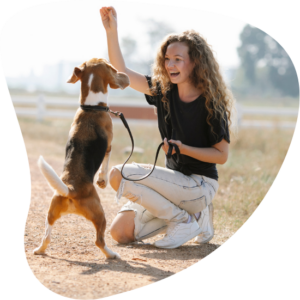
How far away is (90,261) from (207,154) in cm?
121

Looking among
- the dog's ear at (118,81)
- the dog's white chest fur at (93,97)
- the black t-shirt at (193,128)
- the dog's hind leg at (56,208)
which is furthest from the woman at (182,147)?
→ the dog's hind leg at (56,208)

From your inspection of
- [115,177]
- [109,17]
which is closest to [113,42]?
[109,17]

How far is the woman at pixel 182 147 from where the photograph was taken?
3.25 meters

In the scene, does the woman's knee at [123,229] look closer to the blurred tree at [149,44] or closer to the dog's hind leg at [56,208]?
the dog's hind leg at [56,208]

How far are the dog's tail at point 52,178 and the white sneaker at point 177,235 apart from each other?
1.16 m

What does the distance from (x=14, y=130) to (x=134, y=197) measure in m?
1.20

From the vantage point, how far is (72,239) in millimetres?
3221

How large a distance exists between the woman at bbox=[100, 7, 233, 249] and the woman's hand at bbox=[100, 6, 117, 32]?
6cm

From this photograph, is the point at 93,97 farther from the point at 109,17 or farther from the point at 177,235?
the point at 177,235

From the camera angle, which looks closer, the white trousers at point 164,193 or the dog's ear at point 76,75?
the dog's ear at point 76,75

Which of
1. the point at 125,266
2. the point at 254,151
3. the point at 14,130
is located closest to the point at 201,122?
the point at 125,266

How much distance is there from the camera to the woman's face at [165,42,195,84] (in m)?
3.19

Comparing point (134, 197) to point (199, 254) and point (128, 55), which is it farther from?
point (128, 55)

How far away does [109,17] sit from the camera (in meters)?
2.98
